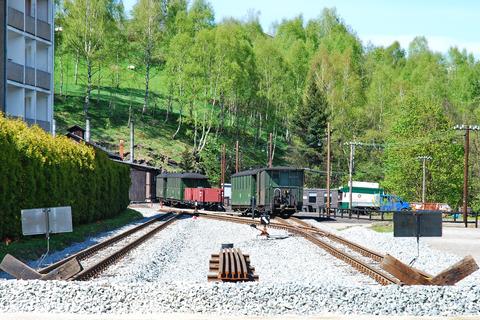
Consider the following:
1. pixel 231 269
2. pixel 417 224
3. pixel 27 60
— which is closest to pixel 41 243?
pixel 231 269

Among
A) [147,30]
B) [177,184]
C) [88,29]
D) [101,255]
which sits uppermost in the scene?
[147,30]

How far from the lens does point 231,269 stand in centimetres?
1634

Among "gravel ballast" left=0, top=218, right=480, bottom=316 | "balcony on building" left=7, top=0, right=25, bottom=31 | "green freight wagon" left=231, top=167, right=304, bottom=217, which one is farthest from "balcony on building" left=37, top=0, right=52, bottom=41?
"gravel ballast" left=0, top=218, right=480, bottom=316

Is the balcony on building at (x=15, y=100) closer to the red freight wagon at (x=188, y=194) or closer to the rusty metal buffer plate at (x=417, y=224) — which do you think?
the red freight wagon at (x=188, y=194)

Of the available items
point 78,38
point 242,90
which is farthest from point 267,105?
point 78,38

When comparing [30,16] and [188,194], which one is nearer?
[30,16]

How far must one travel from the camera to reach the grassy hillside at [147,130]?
8806cm

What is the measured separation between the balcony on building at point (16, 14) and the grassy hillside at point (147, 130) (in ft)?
103

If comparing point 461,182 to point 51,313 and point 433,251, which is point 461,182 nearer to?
point 433,251

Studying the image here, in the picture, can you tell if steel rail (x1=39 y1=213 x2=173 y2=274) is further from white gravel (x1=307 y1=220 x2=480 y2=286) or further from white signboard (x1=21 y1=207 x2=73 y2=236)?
white gravel (x1=307 y1=220 x2=480 y2=286)

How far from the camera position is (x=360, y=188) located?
80875 millimetres

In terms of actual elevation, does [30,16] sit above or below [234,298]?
above

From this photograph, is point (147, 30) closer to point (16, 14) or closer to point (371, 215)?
point (371, 215)

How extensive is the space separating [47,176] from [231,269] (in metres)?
14.1
